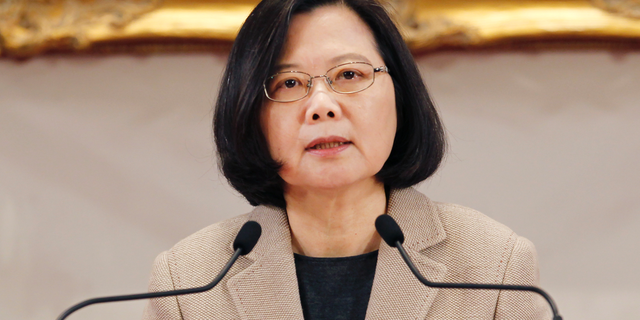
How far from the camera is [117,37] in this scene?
6.72 ft

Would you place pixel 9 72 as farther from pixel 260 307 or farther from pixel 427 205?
pixel 427 205

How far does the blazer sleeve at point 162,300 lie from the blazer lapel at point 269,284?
0.47 ft

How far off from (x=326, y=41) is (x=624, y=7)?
4.13 ft

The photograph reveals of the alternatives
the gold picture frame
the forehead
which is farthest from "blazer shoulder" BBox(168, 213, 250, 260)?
the gold picture frame

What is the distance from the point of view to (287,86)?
4.35ft

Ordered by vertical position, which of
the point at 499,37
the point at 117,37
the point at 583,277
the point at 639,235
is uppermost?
the point at 117,37

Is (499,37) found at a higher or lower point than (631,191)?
higher

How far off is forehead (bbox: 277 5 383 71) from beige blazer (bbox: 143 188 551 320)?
38cm

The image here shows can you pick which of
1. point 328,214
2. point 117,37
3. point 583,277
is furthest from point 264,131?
point 583,277

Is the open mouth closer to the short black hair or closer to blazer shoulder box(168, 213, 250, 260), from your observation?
the short black hair

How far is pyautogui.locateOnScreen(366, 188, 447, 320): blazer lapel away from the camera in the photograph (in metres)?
1.28

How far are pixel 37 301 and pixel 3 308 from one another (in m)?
0.13

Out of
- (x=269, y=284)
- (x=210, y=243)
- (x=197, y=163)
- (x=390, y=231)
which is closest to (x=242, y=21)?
(x=197, y=163)

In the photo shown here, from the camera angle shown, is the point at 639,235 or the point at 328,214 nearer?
the point at 328,214
